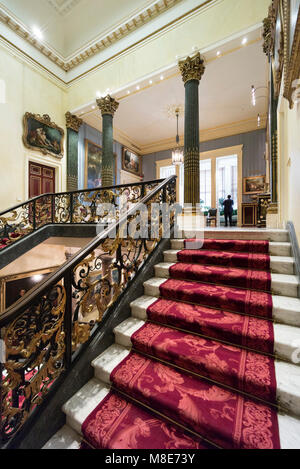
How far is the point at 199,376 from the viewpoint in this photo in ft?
4.62

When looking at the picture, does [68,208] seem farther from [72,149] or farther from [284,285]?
[284,285]

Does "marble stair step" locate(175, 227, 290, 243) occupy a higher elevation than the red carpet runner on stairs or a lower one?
higher

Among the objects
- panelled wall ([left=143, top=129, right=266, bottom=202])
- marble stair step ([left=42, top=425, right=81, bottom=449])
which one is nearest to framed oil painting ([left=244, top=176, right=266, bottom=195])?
panelled wall ([left=143, top=129, right=266, bottom=202])

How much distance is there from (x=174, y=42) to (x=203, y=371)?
7.17 m

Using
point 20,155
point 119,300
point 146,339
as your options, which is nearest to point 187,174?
point 119,300

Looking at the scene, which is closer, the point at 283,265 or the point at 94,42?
→ the point at 283,265

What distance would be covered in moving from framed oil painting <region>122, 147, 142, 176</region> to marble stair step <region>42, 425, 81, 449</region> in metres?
10.2

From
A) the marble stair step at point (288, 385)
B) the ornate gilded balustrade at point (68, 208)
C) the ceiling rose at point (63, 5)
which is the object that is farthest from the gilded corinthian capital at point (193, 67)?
the marble stair step at point (288, 385)

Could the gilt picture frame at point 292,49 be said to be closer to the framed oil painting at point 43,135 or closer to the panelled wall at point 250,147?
the framed oil painting at point 43,135

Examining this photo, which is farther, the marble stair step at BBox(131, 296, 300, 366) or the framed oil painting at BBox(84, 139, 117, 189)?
the framed oil painting at BBox(84, 139, 117, 189)

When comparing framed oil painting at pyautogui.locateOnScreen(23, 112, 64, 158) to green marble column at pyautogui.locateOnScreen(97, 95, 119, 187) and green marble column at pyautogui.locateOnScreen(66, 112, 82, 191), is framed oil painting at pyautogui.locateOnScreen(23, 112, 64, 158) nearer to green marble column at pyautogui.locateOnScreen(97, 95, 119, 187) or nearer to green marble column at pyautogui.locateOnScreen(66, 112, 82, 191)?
green marble column at pyautogui.locateOnScreen(66, 112, 82, 191)

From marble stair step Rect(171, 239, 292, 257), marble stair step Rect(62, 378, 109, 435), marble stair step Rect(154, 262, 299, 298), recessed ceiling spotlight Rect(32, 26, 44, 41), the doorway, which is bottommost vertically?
marble stair step Rect(62, 378, 109, 435)

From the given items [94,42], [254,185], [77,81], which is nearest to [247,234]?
[254,185]

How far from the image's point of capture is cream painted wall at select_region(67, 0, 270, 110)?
4.41 meters
